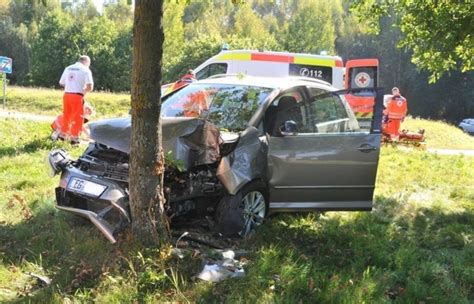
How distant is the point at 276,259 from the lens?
178 inches

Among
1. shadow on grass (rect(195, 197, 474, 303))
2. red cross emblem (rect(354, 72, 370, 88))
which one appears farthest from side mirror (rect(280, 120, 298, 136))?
red cross emblem (rect(354, 72, 370, 88))

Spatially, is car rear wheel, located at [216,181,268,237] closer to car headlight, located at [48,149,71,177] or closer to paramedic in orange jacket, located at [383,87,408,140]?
car headlight, located at [48,149,71,177]

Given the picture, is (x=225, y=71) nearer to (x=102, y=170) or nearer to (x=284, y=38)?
(x=102, y=170)

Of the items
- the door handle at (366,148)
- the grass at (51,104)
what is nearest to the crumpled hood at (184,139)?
the door handle at (366,148)

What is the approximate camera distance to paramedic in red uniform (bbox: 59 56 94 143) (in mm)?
10141

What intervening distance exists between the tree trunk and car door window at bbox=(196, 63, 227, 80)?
13394 millimetres

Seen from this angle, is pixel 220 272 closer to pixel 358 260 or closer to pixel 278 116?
pixel 358 260

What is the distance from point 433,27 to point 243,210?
5.20m

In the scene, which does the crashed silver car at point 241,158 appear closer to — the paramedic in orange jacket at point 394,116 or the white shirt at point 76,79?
the white shirt at point 76,79

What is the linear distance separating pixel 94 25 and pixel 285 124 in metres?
43.9

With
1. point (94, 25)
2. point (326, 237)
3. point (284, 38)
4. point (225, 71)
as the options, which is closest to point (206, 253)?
point (326, 237)

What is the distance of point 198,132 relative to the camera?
511 cm

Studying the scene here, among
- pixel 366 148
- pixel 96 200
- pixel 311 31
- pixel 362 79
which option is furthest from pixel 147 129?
pixel 311 31

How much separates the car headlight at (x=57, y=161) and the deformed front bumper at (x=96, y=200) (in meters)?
0.06
